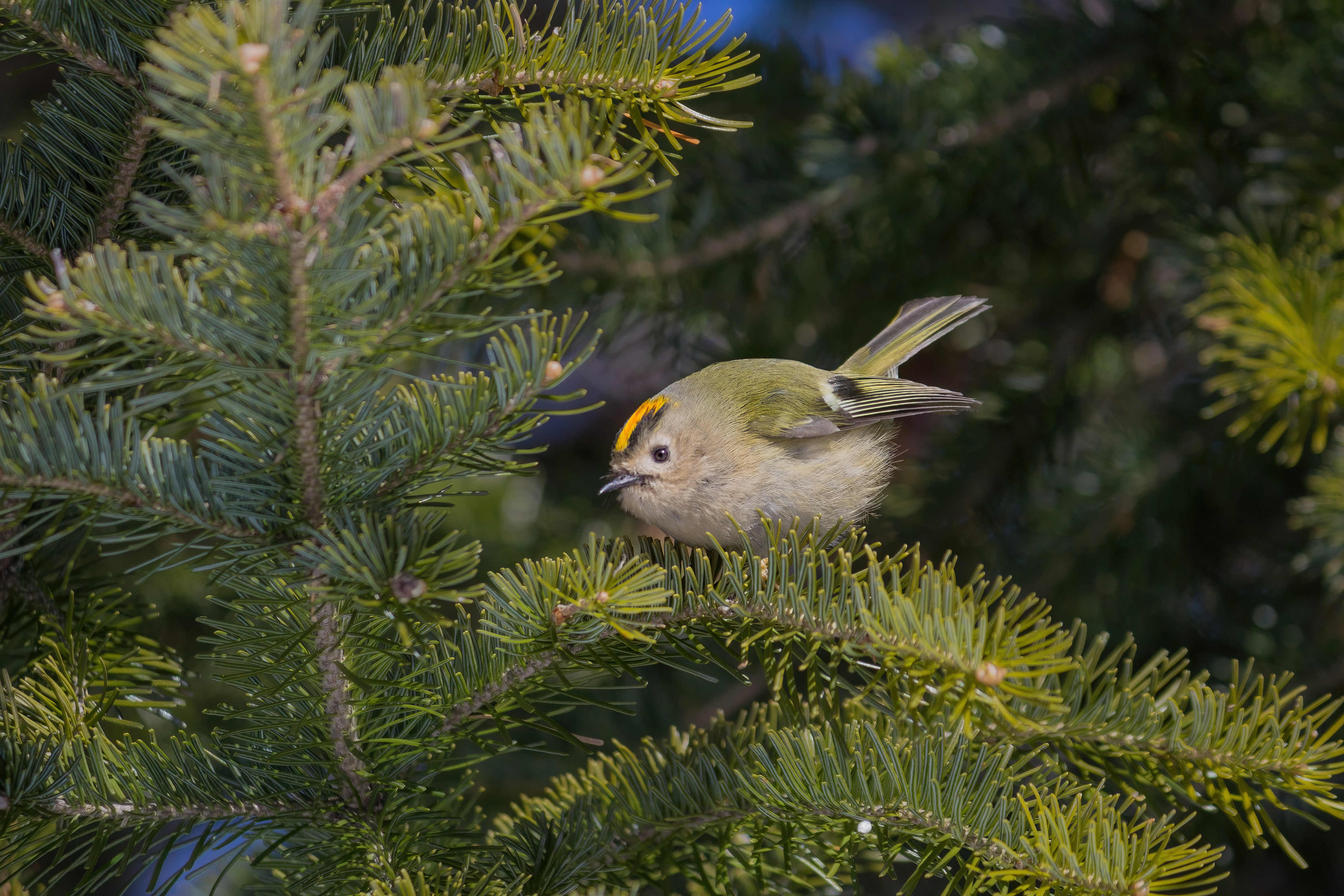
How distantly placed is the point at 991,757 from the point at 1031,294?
1.59 metres

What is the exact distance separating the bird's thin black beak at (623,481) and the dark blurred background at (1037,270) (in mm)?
286

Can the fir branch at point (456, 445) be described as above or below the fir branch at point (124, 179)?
below

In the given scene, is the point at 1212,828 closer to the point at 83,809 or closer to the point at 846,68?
the point at 846,68

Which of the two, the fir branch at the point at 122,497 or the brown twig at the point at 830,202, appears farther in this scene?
the brown twig at the point at 830,202

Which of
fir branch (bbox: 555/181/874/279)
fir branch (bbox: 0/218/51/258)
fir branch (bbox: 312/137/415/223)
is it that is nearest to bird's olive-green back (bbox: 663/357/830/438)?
fir branch (bbox: 555/181/874/279)

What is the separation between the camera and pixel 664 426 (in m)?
1.82

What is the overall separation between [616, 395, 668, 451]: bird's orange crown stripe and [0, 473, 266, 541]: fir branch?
39.0 inches

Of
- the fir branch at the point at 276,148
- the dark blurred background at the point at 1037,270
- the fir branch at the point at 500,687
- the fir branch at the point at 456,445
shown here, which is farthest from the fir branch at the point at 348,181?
the dark blurred background at the point at 1037,270

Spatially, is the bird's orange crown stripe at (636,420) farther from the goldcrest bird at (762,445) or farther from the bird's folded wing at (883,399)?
the bird's folded wing at (883,399)

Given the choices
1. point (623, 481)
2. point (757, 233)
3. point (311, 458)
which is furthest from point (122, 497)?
point (757, 233)

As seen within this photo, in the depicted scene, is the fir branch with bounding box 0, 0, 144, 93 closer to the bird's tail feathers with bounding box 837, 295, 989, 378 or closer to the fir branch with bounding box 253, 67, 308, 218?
the fir branch with bounding box 253, 67, 308, 218

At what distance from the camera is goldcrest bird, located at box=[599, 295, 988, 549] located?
1737 millimetres

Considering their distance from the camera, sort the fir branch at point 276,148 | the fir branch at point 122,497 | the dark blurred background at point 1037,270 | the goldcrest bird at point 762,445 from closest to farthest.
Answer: the fir branch at point 276,148
the fir branch at point 122,497
the goldcrest bird at point 762,445
the dark blurred background at point 1037,270

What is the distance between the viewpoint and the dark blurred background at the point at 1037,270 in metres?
1.91
